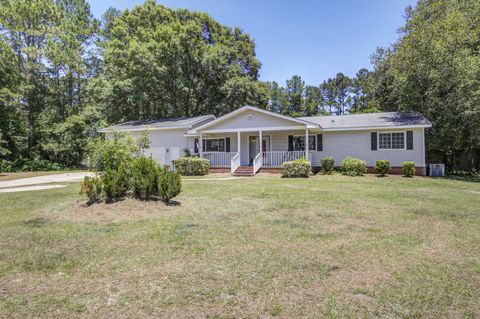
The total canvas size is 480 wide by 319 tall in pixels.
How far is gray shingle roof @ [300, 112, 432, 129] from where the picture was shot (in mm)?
16453

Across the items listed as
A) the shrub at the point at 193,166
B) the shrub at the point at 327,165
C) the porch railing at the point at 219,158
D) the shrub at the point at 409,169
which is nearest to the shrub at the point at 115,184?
the shrub at the point at 193,166

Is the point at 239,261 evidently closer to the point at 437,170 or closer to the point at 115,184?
the point at 115,184

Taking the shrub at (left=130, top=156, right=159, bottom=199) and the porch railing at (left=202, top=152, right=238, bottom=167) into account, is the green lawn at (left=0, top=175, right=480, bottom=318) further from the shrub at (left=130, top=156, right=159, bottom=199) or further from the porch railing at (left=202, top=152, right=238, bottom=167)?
the porch railing at (left=202, top=152, right=238, bottom=167)

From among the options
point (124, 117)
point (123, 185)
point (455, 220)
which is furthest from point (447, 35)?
point (124, 117)

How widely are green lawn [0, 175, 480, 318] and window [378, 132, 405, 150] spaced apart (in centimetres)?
993

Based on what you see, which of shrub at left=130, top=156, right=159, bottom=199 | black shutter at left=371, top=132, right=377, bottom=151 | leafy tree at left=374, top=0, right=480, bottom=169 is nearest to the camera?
shrub at left=130, top=156, right=159, bottom=199

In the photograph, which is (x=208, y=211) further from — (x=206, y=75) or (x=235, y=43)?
(x=235, y=43)

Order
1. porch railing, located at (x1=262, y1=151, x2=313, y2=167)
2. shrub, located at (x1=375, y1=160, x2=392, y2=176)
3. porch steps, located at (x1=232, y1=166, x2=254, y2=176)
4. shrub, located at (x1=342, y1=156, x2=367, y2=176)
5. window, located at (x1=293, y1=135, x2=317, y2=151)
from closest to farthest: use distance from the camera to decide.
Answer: shrub, located at (x1=375, y1=160, x2=392, y2=176) < shrub, located at (x1=342, y1=156, x2=367, y2=176) < porch steps, located at (x1=232, y1=166, x2=254, y2=176) < porch railing, located at (x1=262, y1=151, x2=313, y2=167) < window, located at (x1=293, y1=135, x2=317, y2=151)

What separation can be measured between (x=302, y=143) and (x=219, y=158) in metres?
5.73

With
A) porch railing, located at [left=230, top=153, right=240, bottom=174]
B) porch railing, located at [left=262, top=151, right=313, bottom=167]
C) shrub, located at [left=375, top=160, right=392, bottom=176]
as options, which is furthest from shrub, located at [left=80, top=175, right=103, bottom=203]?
shrub, located at [left=375, top=160, right=392, bottom=176]

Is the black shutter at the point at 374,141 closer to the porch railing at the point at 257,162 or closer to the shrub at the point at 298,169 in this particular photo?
the shrub at the point at 298,169

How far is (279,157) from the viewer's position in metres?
18.5

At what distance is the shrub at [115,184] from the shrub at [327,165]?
40.5 feet

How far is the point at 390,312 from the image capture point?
286 centimetres
